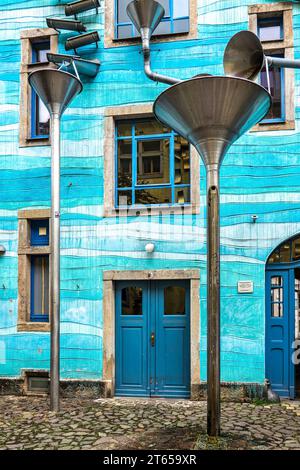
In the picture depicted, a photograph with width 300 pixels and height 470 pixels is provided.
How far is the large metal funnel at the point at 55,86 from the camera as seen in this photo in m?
7.20

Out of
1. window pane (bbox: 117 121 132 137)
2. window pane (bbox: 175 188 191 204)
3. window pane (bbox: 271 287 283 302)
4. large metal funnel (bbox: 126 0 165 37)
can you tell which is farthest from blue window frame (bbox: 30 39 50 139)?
window pane (bbox: 271 287 283 302)

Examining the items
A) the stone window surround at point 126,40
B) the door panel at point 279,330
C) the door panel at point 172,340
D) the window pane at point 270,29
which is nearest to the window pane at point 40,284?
the door panel at point 172,340

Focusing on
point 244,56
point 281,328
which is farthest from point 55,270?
point 244,56

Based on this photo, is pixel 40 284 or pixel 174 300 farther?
pixel 40 284

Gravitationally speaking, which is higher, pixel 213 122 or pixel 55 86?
pixel 55 86

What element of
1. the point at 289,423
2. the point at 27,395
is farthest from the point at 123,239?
the point at 289,423

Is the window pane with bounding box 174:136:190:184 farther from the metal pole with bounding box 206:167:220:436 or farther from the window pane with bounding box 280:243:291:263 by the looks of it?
the metal pole with bounding box 206:167:220:436

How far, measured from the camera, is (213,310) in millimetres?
5723

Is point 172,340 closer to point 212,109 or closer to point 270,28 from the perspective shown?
point 212,109

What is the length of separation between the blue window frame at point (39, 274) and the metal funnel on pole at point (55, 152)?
4.35 ft

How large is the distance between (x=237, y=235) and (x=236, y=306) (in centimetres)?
118

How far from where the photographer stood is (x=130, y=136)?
8.71 meters

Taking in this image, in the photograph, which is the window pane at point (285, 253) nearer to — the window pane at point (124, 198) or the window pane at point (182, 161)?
the window pane at point (182, 161)

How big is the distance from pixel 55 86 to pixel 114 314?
154 inches
